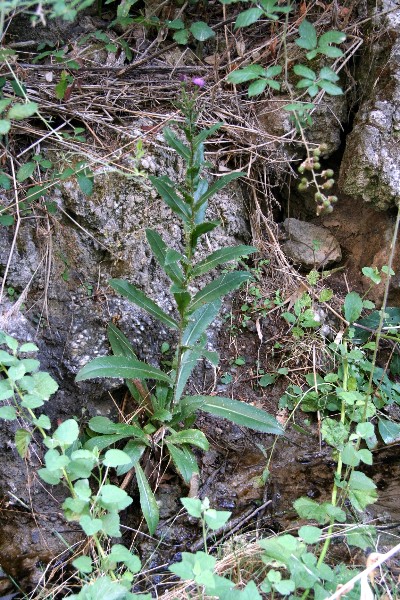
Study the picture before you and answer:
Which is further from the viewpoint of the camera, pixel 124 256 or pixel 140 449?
pixel 124 256

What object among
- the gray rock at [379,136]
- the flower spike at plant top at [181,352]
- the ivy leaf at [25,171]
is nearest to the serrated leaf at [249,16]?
the flower spike at plant top at [181,352]

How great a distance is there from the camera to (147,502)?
81.8 inches

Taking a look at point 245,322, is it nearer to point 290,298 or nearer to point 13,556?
point 290,298

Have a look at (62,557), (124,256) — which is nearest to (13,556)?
(62,557)

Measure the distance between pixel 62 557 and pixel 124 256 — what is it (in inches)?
50.8

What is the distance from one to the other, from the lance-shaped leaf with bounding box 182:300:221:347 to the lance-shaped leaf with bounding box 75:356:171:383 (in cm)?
18

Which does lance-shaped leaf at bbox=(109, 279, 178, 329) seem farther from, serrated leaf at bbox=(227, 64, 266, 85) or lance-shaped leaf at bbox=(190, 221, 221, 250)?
serrated leaf at bbox=(227, 64, 266, 85)

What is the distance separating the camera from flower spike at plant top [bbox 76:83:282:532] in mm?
2025

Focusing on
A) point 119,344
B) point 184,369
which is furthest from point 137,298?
point 184,369

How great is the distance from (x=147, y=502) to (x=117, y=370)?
51 cm

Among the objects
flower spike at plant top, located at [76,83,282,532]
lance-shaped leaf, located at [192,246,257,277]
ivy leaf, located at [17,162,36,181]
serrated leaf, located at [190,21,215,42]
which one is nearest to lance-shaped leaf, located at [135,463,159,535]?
flower spike at plant top, located at [76,83,282,532]

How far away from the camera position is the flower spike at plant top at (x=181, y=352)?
203 cm

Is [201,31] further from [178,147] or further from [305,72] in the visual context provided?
[178,147]

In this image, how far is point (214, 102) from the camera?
2865mm
